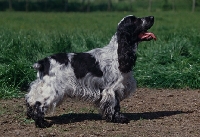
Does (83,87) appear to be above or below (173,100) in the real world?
above

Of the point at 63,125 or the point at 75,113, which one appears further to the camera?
the point at 75,113

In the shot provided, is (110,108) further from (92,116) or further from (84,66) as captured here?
(84,66)

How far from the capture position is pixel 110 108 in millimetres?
9562

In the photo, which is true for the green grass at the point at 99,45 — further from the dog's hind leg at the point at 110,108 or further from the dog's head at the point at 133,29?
the dog's head at the point at 133,29

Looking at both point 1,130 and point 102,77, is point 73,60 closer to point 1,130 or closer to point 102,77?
point 102,77

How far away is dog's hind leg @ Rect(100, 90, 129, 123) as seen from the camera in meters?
9.52

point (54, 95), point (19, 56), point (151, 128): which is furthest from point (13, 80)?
point (151, 128)

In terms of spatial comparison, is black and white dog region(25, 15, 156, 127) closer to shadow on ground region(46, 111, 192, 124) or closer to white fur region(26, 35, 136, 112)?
white fur region(26, 35, 136, 112)

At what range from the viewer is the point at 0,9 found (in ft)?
163

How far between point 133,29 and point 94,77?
104 centimetres

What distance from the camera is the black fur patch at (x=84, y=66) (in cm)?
950

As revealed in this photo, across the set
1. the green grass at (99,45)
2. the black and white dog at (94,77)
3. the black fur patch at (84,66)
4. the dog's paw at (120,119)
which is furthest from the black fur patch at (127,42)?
the green grass at (99,45)

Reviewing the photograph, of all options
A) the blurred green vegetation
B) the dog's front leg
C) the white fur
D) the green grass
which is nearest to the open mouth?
the white fur

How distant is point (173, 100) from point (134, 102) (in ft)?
2.63
